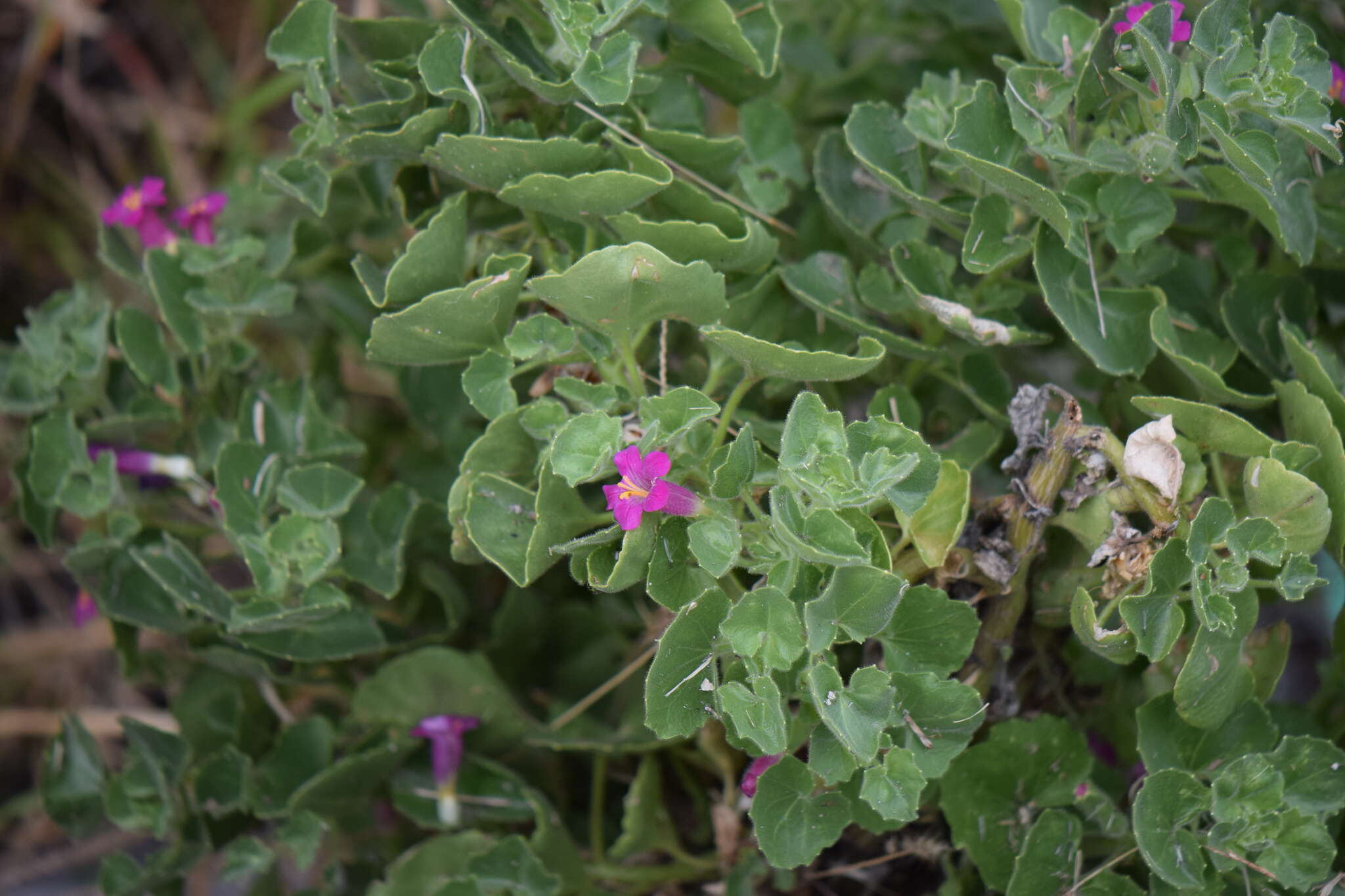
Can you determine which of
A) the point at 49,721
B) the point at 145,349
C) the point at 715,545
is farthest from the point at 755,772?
the point at 49,721

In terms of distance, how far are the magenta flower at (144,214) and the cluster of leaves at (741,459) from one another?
58 millimetres

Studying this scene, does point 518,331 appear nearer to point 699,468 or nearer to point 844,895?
point 699,468

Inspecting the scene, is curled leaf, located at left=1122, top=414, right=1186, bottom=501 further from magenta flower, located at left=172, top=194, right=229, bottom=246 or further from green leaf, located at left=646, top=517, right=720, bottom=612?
magenta flower, located at left=172, top=194, right=229, bottom=246

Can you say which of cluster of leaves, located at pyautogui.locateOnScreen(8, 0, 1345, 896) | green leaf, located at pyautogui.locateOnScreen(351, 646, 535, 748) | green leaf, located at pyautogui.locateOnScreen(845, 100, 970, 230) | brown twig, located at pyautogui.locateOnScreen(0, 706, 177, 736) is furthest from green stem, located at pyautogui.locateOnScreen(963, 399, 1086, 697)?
brown twig, located at pyautogui.locateOnScreen(0, 706, 177, 736)

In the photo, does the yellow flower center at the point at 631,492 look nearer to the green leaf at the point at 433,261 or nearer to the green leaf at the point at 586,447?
the green leaf at the point at 586,447

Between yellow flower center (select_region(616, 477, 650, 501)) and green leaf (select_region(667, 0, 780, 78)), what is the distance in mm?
514

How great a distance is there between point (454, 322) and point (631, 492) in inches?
10.6

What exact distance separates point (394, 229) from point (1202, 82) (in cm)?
103

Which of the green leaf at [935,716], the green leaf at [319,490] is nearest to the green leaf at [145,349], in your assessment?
the green leaf at [319,490]

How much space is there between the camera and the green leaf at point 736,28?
114cm

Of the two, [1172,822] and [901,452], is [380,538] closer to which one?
[901,452]

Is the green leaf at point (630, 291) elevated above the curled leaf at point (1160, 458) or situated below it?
above

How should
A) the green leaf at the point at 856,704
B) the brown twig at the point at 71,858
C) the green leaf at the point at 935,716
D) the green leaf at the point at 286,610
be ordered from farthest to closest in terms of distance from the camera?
the brown twig at the point at 71,858, the green leaf at the point at 286,610, the green leaf at the point at 935,716, the green leaf at the point at 856,704

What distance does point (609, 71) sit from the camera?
1039 millimetres
